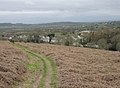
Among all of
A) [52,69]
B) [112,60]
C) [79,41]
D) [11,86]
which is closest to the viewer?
[11,86]

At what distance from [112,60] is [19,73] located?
21.2 meters

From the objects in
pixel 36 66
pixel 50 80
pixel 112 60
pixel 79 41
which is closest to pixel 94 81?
pixel 50 80

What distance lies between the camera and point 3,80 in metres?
22.5

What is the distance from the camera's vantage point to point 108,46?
92.6m

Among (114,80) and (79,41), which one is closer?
(114,80)

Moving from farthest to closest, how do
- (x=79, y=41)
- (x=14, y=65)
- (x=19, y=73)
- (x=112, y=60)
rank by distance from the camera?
(x=79, y=41) < (x=112, y=60) < (x=14, y=65) < (x=19, y=73)

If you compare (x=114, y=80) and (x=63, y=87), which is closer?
(x=63, y=87)

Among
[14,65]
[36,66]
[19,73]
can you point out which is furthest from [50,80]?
[36,66]

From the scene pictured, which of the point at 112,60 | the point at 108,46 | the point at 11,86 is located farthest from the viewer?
the point at 108,46

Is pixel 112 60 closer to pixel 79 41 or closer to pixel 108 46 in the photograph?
pixel 108 46

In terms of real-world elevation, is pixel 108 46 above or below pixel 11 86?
below

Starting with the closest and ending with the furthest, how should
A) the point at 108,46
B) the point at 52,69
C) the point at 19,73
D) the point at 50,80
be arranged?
the point at 50,80 < the point at 19,73 < the point at 52,69 < the point at 108,46

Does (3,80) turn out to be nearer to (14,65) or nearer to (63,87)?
(63,87)

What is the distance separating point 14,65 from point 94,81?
804 cm
